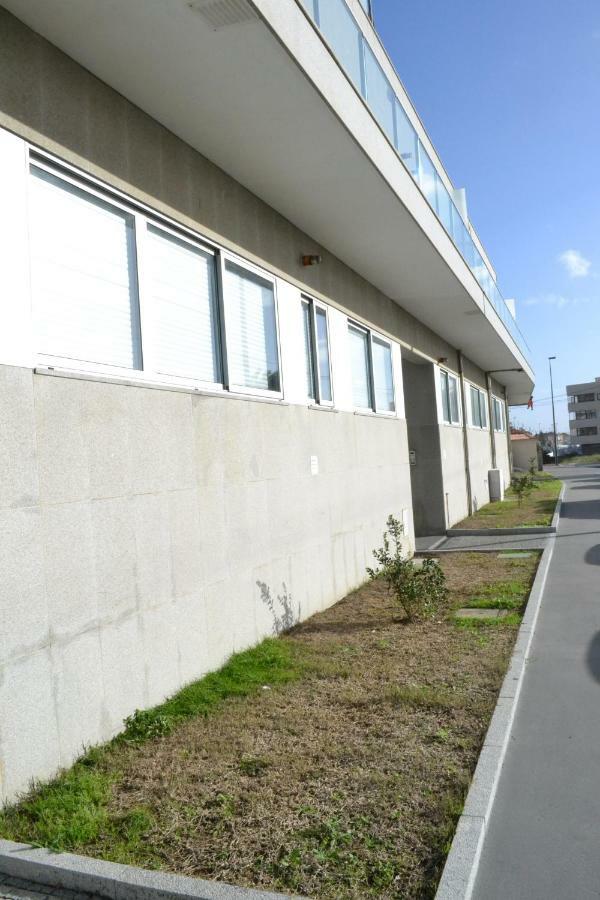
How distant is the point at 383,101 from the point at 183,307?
3554 millimetres

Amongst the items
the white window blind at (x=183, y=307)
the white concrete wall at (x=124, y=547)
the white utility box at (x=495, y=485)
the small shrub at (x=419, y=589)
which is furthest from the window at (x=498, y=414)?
the white window blind at (x=183, y=307)

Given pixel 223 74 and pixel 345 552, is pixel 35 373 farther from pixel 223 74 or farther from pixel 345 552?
pixel 345 552

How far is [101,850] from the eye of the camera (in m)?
3.50

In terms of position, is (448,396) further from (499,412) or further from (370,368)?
(499,412)

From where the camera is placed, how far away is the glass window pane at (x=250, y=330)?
713 centimetres

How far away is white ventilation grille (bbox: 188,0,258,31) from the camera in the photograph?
15.3 feet

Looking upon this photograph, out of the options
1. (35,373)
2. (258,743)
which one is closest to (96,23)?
(35,373)

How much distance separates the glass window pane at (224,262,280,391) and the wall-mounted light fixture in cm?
102

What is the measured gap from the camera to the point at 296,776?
4270 mm

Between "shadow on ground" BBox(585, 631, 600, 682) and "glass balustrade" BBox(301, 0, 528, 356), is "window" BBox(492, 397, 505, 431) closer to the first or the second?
"glass balustrade" BBox(301, 0, 528, 356)

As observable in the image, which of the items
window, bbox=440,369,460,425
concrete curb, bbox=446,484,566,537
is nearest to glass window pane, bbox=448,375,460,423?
window, bbox=440,369,460,425

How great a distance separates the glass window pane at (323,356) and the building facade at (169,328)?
0.13ft

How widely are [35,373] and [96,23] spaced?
2.19 m

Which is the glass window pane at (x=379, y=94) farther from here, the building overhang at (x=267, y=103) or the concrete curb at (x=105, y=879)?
the concrete curb at (x=105, y=879)
